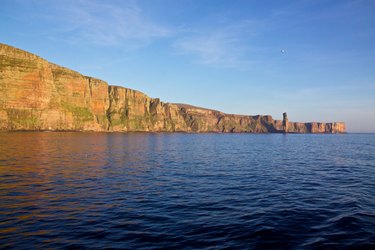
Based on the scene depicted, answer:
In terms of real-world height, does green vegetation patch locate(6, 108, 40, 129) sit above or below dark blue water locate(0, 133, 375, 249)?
above

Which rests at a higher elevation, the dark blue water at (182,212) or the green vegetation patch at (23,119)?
the green vegetation patch at (23,119)

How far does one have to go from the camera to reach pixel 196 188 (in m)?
23.0

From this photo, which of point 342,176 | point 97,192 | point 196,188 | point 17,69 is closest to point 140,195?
point 97,192

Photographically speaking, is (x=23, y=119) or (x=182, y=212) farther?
(x=23, y=119)

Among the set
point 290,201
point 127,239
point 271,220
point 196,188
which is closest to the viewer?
point 127,239

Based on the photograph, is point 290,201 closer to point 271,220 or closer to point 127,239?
point 271,220

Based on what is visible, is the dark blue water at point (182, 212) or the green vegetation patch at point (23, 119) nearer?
the dark blue water at point (182, 212)

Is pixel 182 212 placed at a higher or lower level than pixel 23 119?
lower

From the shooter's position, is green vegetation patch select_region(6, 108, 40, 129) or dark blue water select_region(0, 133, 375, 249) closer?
dark blue water select_region(0, 133, 375, 249)

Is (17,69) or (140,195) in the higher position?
(17,69)

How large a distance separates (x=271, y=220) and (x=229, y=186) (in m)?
9.51

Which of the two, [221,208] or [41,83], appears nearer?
[221,208]

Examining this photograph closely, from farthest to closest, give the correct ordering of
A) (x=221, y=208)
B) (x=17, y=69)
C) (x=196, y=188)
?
Answer: (x=17, y=69) < (x=196, y=188) < (x=221, y=208)

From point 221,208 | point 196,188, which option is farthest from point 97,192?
point 221,208
